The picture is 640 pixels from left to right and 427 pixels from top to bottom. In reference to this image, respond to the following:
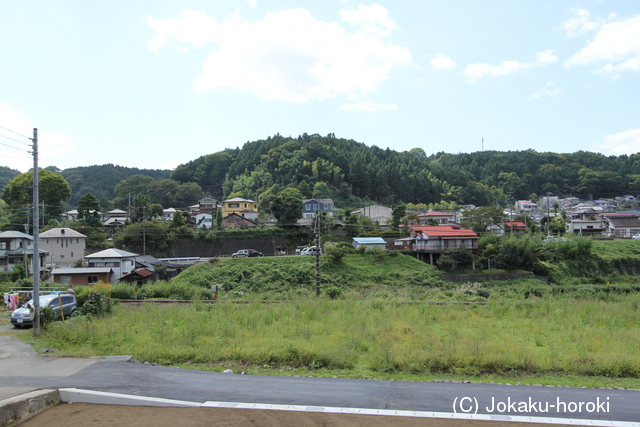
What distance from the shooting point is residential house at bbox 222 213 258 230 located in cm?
4359

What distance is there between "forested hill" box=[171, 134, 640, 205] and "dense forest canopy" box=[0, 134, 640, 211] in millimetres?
189

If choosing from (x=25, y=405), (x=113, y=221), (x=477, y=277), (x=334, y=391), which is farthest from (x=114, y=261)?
(x=477, y=277)

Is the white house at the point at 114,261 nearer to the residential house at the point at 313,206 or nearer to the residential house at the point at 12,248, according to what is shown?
the residential house at the point at 12,248

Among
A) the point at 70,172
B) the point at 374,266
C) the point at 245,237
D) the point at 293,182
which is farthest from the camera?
the point at 70,172

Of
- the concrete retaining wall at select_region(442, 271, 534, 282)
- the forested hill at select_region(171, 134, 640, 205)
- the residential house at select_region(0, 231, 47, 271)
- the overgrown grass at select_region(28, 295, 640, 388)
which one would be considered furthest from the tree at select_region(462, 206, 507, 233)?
the residential house at select_region(0, 231, 47, 271)

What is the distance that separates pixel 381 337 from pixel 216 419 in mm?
5531

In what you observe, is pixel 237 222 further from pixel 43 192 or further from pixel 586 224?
pixel 586 224

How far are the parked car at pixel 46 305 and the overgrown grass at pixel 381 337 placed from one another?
4.64 ft

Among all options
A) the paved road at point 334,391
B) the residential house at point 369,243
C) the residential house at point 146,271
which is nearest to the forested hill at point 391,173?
the residential house at point 369,243

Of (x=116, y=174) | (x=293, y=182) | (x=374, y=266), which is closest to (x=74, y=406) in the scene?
(x=374, y=266)

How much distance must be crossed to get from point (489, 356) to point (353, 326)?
418 cm

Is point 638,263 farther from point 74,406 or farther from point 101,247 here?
point 101,247

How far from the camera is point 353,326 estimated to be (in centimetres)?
1148

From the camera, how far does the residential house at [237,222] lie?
43594 mm
